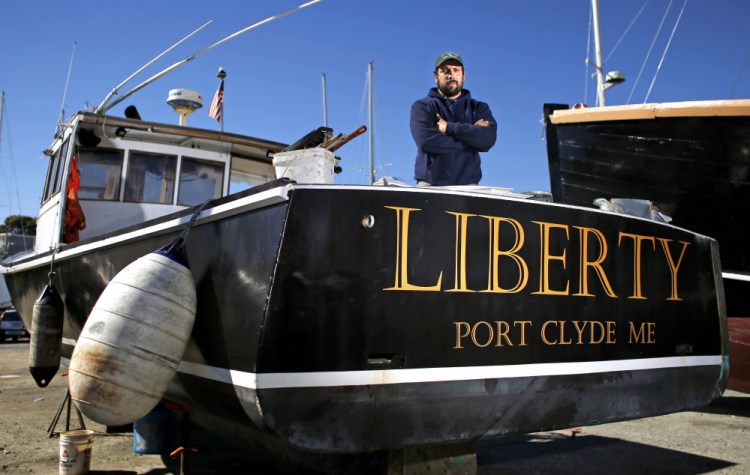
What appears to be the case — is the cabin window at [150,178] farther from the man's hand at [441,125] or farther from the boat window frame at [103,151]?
the man's hand at [441,125]

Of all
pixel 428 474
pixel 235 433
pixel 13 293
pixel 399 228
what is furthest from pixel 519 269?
pixel 13 293

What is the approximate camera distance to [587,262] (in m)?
3.30

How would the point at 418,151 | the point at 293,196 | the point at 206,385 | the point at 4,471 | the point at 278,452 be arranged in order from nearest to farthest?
the point at 293,196
the point at 206,385
the point at 278,452
the point at 418,151
the point at 4,471

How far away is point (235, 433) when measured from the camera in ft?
11.9

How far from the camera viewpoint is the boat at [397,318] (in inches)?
103

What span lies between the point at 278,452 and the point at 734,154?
5.74m

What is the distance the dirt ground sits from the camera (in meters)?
4.72

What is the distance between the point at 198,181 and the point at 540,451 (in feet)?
13.1

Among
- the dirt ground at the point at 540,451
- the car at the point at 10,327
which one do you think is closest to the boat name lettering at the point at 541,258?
the dirt ground at the point at 540,451

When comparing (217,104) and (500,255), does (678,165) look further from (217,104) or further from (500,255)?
(217,104)

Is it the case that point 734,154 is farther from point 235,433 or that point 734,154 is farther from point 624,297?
point 235,433

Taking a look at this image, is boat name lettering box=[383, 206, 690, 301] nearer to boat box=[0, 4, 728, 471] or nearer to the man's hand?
boat box=[0, 4, 728, 471]

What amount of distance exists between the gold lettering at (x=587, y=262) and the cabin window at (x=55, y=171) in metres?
4.89

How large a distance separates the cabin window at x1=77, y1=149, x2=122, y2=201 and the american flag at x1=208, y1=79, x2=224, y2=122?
2.54m
